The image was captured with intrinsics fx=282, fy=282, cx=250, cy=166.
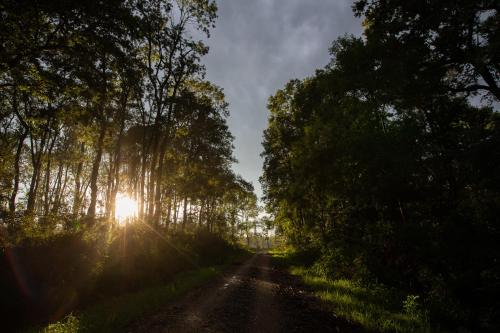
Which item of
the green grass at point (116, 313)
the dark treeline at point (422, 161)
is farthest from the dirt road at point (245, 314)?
the dark treeline at point (422, 161)

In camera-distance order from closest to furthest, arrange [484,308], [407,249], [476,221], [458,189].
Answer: [484,308] → [476,221] → [458,189] → [407,249]

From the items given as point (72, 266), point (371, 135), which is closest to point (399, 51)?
point (371, 135)

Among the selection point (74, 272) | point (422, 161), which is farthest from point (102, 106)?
point (422, 161)

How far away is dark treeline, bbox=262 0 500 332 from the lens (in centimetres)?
945

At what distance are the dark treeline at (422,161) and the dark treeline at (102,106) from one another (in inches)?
433

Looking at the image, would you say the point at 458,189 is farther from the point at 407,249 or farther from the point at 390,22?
the point at 390,22

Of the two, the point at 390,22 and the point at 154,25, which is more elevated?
the point at 154,25

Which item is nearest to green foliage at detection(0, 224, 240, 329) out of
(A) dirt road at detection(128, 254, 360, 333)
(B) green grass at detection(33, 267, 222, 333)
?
(B) green grass at detection(33, 267, 222, 333)

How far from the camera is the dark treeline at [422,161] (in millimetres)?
9445

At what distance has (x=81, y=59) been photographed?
13031 mm

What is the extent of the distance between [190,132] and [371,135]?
1964 cm

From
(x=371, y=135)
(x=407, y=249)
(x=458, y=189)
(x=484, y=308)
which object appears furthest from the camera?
(x=371, y=135)

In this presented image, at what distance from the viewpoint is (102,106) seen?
21.0 metres

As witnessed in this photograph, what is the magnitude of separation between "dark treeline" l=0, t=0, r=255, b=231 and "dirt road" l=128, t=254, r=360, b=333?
804 cm
